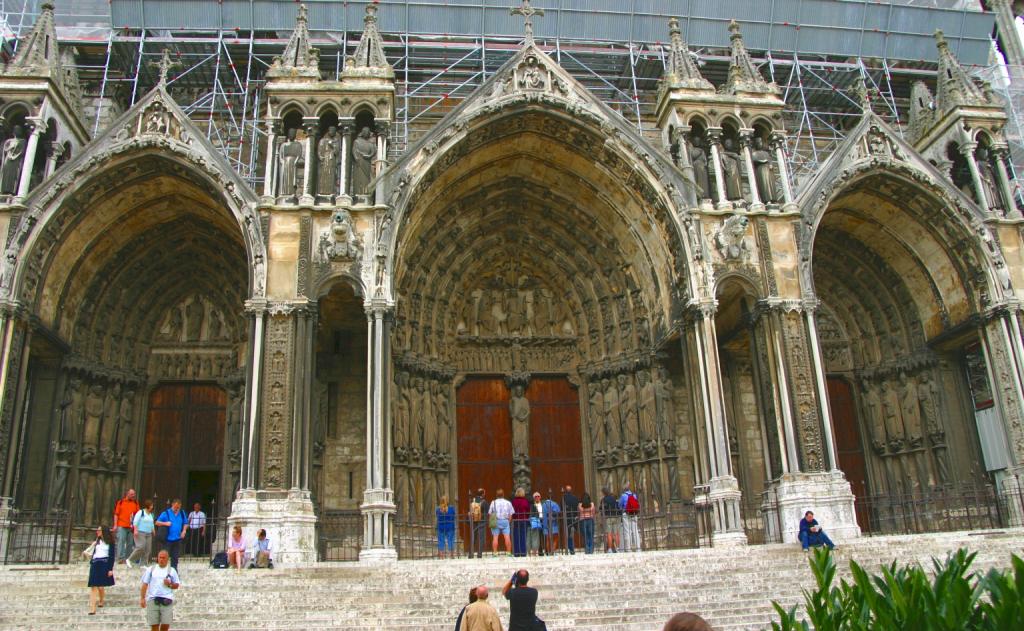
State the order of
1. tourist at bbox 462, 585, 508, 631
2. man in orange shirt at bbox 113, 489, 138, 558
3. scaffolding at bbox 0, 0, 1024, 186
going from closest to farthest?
tourist at bbox 462, 585, 508, 631 < man in orange shirt at bbox 113, 489, 138, 558 < scaffolding at bbox 0, 0, 1024, 186

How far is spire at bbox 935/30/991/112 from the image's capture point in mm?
16422

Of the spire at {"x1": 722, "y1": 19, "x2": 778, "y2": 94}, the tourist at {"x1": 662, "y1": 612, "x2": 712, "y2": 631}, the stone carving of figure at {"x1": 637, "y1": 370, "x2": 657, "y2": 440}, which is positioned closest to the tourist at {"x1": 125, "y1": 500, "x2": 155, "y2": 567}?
the stone carving of figure at {"x1": 637, "y1": 370, "x2": 657, "y2": 440}

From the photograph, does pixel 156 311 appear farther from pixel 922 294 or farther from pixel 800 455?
pixel 922 294

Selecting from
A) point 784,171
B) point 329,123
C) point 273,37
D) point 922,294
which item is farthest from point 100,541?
point 922,294

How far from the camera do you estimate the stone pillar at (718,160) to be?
14570 millimetres

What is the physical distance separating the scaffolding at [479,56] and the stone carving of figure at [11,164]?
281 centimetres

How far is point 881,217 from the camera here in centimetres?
1653

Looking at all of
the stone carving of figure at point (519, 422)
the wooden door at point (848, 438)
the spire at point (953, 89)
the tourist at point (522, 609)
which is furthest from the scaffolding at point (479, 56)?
the tourist at point (522, 609)

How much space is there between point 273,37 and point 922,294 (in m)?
14.9

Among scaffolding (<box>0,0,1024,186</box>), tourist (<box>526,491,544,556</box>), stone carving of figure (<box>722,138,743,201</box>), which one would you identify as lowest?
tourist (<box>526,491,544,556</box>)

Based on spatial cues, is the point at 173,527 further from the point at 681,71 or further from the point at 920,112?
the point at 920,112

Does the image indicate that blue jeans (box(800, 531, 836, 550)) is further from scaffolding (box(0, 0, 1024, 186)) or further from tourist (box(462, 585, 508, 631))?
scaffolding (box(0, 0, 1024, 186))

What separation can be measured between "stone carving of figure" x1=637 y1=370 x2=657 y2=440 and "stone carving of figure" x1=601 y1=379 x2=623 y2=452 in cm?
49

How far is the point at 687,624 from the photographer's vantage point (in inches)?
111
